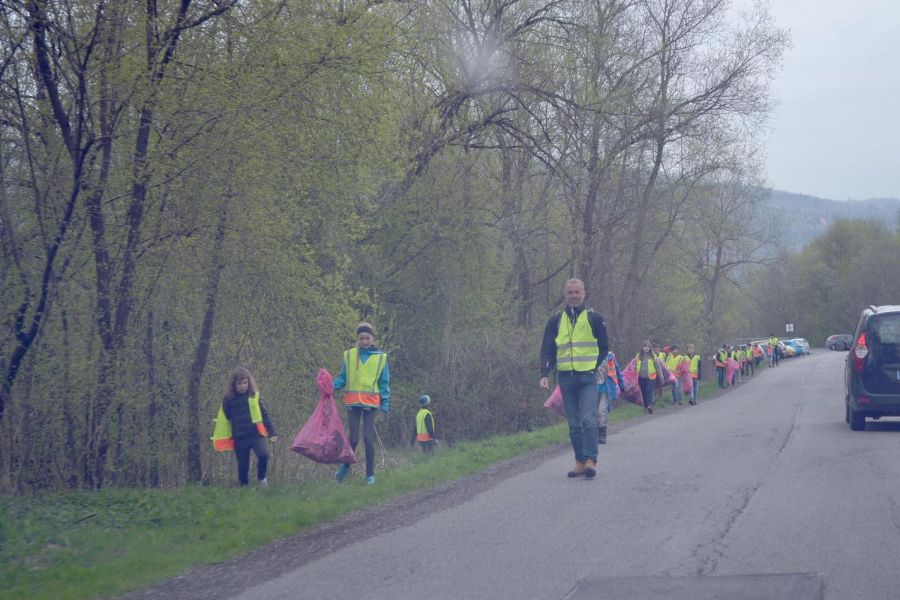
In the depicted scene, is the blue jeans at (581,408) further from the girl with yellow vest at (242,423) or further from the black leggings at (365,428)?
the girl with yellow vest at (242,423)

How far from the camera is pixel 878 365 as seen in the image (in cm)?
1434

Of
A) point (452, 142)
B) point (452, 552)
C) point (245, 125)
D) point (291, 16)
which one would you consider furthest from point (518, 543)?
point (452, 142)

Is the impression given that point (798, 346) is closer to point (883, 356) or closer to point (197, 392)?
point (883, 356)

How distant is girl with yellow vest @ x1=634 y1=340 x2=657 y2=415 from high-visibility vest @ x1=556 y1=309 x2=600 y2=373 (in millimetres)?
12930

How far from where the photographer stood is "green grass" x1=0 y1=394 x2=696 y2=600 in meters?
6.48

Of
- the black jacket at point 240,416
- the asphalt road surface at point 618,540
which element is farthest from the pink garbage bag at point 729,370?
the black jacket at point 240,416

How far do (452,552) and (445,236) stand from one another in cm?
1687

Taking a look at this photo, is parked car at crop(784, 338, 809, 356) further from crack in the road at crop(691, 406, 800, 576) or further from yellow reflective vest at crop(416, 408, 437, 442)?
crack in the road at crop(691, 406, 800, 576)

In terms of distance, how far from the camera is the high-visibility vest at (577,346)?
389 inches

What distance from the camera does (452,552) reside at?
6.81 meters

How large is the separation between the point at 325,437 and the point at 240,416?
0.98 m

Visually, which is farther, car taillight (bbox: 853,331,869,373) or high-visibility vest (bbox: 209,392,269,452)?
car taillight (bbox: 853,331,869,373)

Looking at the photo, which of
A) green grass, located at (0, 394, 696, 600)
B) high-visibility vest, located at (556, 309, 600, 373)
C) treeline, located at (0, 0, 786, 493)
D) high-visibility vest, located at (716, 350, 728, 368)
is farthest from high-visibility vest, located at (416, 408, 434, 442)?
high-visibility vest, located at (716, 350, 728, 368)

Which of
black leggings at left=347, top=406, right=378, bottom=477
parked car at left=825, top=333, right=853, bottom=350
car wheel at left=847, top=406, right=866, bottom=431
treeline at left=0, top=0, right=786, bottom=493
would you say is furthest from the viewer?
parked car at left=825, top=333, right=853, bottom=350
